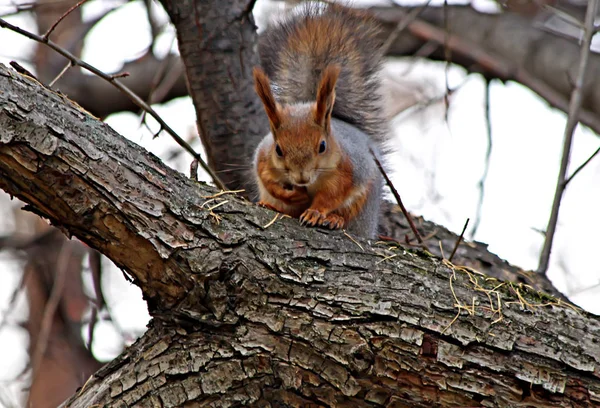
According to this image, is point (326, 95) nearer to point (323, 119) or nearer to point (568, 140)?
point (323, 119)

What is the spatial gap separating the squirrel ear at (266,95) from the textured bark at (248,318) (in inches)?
22.5

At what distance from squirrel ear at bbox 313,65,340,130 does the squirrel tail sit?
16.1 inches

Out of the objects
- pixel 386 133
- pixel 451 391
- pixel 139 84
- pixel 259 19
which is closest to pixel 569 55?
pixel 386 133

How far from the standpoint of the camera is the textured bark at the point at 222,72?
2.78 meters

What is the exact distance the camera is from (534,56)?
13.1ft

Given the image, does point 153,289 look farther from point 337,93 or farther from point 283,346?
point 337,93

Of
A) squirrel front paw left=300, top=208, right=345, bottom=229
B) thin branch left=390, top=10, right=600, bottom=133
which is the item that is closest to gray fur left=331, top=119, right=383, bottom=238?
squirrel front paw left=300, top=208, right=345, bottom=229

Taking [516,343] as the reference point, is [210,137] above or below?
above

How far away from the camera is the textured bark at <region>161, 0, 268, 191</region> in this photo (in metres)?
2.78

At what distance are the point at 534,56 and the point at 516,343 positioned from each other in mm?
2595

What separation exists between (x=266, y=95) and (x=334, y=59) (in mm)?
574

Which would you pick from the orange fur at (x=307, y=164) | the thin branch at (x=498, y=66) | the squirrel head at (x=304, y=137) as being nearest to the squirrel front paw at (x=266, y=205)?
the orange fur at (x=307, y=164)

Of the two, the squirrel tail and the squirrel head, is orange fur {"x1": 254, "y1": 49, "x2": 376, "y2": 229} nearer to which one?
the squirrel head

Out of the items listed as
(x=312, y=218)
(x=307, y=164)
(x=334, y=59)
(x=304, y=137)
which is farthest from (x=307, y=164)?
(x=334, y=59)
